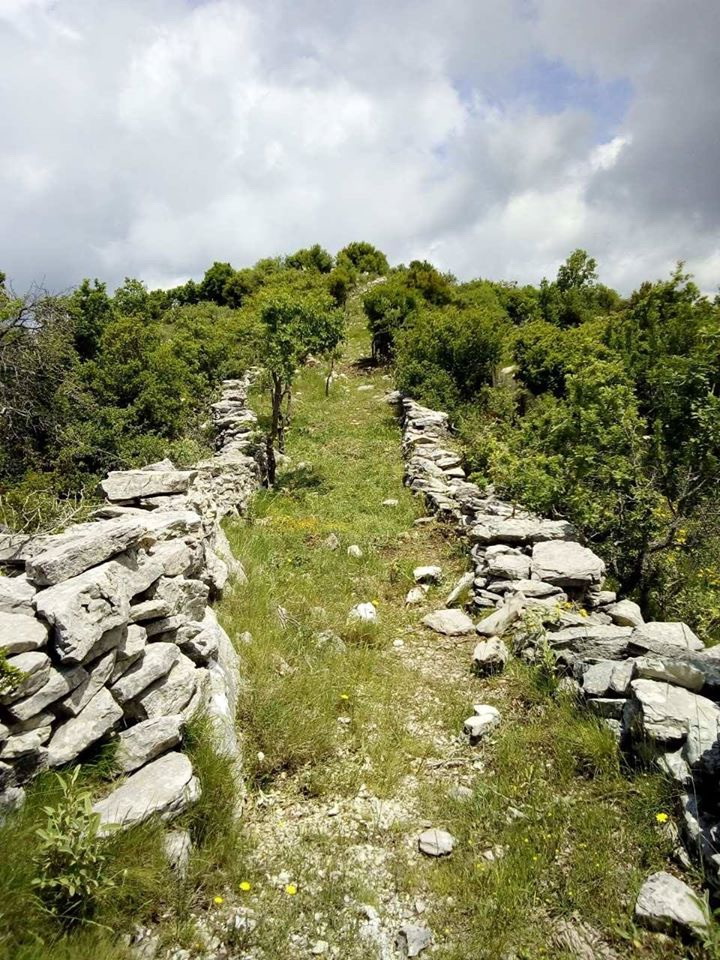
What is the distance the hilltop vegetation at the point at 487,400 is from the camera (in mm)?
7199

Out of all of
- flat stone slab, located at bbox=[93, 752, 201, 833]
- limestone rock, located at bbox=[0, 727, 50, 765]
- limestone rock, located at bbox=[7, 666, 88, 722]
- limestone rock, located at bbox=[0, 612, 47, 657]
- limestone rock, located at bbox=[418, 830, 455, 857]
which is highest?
limestone rock, located at bbox=[0, 612, 47, 657]

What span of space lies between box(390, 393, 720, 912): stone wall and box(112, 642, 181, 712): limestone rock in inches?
120

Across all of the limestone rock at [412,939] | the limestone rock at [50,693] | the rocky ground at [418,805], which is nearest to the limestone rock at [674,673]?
the rocky ground at [418,805]

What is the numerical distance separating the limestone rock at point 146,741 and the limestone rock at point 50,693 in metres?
0.52

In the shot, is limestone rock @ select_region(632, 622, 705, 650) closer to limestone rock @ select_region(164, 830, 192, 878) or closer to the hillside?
the hillside

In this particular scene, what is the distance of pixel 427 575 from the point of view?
297 inches

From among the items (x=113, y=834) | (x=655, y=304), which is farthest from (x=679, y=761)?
(x=655, y=304)

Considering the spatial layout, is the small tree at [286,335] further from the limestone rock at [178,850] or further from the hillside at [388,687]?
the limestone rock at [178,850]

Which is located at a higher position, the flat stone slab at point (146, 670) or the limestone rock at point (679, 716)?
the flat stone slab at point (146, 670)

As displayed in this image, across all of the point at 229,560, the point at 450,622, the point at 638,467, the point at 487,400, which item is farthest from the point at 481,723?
the point at 487,400

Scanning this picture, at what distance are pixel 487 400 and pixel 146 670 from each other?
15.0m

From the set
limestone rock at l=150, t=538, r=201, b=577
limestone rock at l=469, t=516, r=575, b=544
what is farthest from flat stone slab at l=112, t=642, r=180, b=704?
limestone rock at l=469, t=516, r=575, b=544

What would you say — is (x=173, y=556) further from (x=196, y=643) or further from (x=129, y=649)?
(x=129, y=649)

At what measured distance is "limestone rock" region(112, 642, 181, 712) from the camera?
3.55m
